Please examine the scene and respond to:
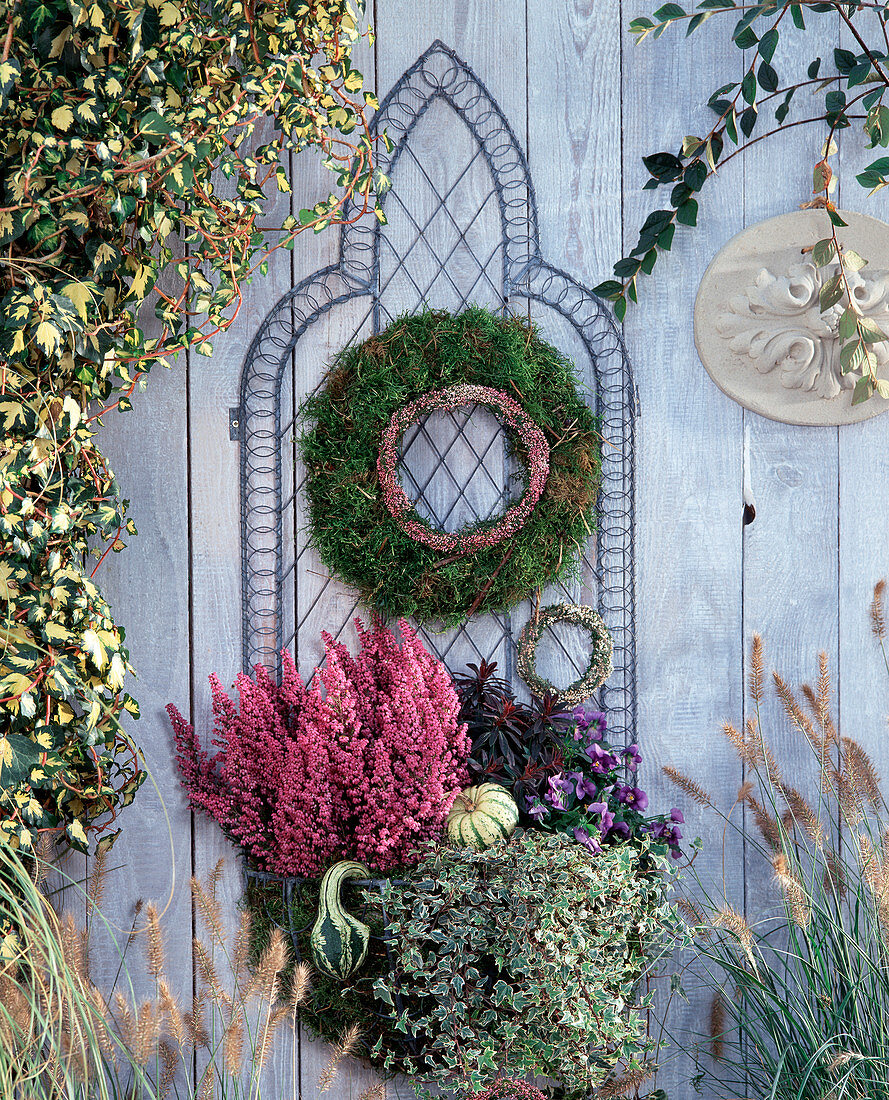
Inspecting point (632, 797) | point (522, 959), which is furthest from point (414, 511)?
point (522, 959)

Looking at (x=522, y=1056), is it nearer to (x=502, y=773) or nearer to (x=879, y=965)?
(x=502, y=773)

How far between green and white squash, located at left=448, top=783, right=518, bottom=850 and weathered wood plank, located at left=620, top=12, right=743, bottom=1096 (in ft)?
1.27

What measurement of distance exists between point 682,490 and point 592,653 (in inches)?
14.7

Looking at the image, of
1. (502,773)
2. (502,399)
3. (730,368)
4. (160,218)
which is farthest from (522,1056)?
(160,218)

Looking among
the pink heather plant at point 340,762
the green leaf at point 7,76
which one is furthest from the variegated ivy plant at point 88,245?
the pink heather plant at point 340,762

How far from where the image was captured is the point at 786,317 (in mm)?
1663

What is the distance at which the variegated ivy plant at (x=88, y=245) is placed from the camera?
1291mm

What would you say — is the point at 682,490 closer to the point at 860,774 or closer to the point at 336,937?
the point at 860,774

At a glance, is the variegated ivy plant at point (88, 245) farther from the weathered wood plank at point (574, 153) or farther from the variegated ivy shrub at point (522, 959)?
the variegated ivy shrub at point (522, 959)

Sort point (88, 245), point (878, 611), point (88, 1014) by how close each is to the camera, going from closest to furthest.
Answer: point (88, 1014), point (88, 245), point (878, 611)

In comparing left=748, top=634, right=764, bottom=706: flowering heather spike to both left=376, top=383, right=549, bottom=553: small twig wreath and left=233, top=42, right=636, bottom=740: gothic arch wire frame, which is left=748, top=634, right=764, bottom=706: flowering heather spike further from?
left=376, top=383, right=549, bottom=553: small twig wreath

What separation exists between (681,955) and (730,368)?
1126mm

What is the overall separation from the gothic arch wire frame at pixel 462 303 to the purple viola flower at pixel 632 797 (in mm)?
163

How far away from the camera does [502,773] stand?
1513mm
